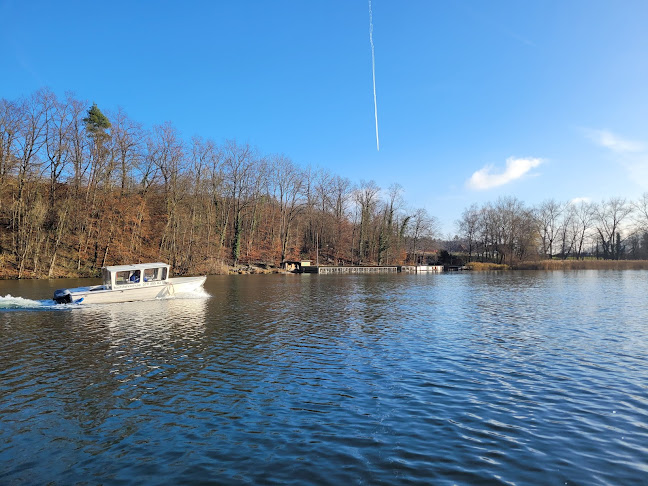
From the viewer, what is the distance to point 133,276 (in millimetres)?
27359

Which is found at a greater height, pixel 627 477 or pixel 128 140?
pixel 128 140

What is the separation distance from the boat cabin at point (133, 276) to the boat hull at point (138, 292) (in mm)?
233

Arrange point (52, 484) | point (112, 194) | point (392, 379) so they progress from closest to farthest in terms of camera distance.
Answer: point (52, 484), point (392, 379), point (112, 194)

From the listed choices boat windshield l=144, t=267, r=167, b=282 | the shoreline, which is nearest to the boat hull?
boat windshield l=144, t=267, r=167, b=282

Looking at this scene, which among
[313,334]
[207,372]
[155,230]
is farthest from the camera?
[155,230]

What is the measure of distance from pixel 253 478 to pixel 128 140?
59304 mm

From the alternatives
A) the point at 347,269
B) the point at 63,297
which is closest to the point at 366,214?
the point at 347,269

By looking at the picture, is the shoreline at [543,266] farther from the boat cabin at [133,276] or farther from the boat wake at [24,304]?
the boat wake at [24,304]

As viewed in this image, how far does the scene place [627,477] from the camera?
569 cm

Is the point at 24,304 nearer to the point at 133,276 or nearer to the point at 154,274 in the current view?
the point at 133,276

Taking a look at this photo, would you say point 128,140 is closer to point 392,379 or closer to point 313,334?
point 313,334

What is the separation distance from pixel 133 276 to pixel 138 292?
1.14 metres

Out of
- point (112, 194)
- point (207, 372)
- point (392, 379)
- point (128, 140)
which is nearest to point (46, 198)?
point (112, 194)

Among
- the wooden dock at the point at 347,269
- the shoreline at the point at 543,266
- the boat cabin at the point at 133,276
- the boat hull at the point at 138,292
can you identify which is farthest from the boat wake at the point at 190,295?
the wooden dock at the point at 347,269
